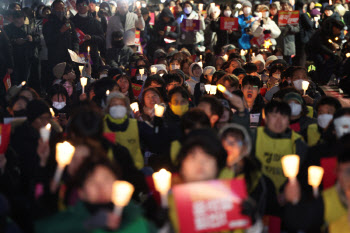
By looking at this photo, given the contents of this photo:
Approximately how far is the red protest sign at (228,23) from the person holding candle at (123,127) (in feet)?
33.0

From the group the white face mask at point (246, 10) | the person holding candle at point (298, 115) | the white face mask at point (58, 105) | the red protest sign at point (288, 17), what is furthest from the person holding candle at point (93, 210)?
the white face mask at point (246, 10)

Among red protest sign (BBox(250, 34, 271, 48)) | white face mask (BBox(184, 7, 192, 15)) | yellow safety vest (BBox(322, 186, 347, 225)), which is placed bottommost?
yellow safety vest (BBox(322, 186, 347, 225))

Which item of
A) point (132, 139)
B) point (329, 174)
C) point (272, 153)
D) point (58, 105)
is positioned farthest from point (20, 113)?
point (329, 174)

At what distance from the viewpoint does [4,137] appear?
16.6 feet

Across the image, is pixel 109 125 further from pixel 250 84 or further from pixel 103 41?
pixel 103 41

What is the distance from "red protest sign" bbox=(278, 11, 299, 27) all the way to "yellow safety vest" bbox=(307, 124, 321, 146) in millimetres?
9877

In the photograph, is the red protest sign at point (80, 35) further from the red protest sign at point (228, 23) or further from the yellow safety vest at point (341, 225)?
the yellow safety vest at point (341, 225)

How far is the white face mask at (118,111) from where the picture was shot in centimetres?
585

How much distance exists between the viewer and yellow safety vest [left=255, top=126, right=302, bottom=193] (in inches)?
207

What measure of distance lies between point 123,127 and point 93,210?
2582mm

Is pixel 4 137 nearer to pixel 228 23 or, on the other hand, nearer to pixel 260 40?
pixel 260 40

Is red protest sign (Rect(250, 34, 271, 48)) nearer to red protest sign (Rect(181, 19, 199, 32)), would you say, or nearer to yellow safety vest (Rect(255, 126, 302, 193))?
red protest sign (Rect(181, 19, 199, 32))

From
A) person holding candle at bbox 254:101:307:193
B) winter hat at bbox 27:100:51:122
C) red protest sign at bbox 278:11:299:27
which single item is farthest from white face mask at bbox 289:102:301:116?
red protest sign at bbox 278:11:299:27

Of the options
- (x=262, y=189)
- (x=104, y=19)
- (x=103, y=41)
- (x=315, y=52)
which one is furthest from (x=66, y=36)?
(x=262, y=189)
